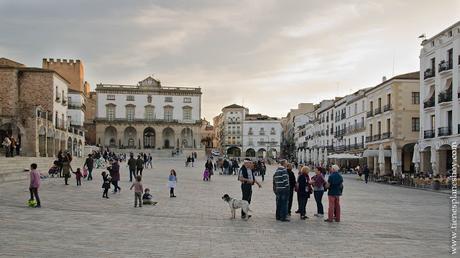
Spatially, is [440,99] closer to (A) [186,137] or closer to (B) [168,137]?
(A) [186,137]

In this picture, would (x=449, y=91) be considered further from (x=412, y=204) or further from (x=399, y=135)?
(x=412, y=204)

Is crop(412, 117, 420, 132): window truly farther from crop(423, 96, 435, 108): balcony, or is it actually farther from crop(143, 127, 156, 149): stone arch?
crop(143, 127, 156, 149): stone arch

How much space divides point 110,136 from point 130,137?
12.0ft

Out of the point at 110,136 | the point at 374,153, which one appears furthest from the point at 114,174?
the point at 110,136

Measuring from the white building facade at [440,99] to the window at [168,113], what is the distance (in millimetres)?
62881

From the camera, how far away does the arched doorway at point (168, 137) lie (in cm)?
9644

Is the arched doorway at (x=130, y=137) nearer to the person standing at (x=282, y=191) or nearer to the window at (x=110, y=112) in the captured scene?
the window at (x=110, y=112)

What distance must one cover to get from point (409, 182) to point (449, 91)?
23.8 ft

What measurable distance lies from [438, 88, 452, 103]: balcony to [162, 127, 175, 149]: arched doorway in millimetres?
65625

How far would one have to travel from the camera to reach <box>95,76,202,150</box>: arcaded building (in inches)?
3748

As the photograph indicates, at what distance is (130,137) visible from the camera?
9606 centimetres

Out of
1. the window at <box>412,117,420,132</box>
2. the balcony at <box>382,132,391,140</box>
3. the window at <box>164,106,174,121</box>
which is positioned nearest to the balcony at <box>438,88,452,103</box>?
the window at <box>412,117,420,132</box>

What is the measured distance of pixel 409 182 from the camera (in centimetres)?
3338

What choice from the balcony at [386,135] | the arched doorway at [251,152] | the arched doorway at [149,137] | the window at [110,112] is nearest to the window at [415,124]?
the balcony at [386,135]
